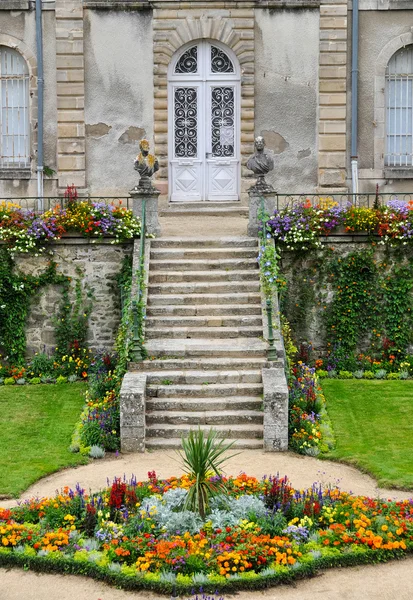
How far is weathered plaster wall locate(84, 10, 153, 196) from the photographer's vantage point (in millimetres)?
18344

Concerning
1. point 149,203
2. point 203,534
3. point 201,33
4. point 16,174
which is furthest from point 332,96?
point 203,534

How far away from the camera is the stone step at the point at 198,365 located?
43.9 ft

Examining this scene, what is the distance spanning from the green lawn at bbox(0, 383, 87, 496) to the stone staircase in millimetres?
1180

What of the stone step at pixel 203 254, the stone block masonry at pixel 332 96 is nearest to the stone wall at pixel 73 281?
the stone step at pixel 203 254

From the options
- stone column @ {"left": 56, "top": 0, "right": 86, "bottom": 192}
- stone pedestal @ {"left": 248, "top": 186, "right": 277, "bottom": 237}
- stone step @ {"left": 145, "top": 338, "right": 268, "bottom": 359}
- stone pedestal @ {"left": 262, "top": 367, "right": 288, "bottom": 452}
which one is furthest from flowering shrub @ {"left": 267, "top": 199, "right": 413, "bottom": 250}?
stone column @ {"left": 56, "top": 0, "right": 86, "bottom": 192}

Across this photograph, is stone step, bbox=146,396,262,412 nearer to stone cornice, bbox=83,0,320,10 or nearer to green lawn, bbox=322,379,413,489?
green lawn, bbox=322,379,413,489

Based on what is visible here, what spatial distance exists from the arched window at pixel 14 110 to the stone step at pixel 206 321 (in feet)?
20.0

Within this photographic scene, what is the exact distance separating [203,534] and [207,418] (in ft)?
10.9

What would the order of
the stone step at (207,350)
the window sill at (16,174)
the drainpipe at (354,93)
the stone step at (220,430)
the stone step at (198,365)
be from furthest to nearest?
the window sill at (16,174)
the drainpipe at (354,93)
the stone step at (207,350)
the stone step at (198,365)
the stone step at (220,430)

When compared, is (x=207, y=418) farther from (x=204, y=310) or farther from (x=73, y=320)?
(x=73, y=320)

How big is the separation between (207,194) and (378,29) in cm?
429

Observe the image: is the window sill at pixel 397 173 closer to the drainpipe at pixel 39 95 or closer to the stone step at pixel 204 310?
the stone step at pixel 204 310

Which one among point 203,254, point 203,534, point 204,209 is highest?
point 204,209

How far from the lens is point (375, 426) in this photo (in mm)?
13180
